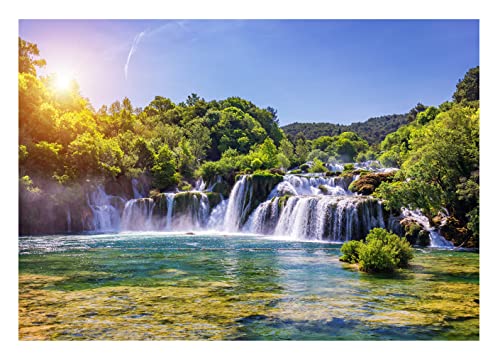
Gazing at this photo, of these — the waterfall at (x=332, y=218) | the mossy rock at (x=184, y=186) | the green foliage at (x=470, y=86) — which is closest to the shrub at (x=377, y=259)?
the waterfall at (x=332, y=218)

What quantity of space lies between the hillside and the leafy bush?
4235 cm

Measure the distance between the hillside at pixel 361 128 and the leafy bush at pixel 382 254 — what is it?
139ft

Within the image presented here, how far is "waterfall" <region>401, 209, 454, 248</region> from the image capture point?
10282 millimetres

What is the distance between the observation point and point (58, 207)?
50.1 feet

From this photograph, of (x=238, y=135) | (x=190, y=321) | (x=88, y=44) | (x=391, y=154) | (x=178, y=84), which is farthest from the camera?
(x=238, y=135)

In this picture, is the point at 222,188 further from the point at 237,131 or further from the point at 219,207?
the point at 237,131

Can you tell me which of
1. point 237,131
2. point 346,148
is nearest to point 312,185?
point 237,131

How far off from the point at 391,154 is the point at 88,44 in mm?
24229

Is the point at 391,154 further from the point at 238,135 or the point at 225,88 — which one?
the point at 225,88

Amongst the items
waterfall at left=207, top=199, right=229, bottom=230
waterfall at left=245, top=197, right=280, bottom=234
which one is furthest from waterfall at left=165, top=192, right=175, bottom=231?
waterfall at left=245, top=197, right=280, bottom=234

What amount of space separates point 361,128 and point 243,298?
51.8m

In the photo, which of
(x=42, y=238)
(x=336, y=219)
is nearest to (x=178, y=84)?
(x=336, y=219)

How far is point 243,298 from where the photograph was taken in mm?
5078
